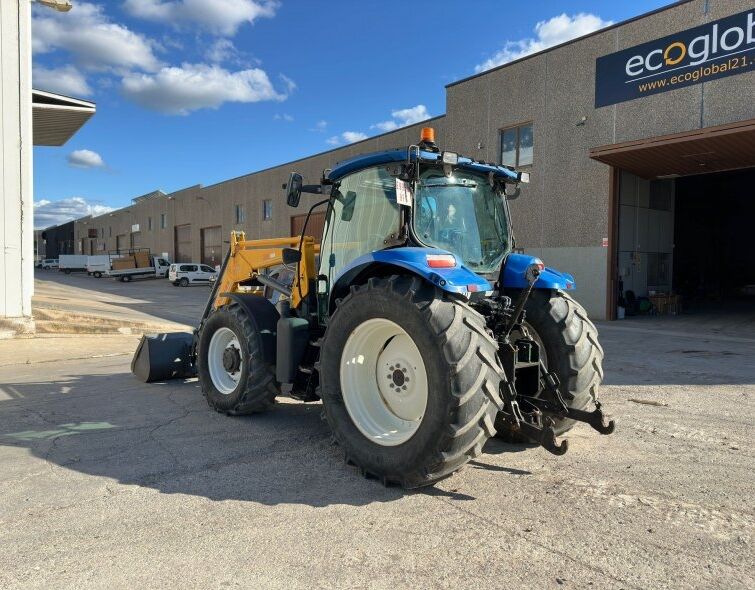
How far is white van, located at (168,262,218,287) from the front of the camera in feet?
130

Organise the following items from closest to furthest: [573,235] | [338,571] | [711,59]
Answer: [338,571] → [711,59] → [573,235]

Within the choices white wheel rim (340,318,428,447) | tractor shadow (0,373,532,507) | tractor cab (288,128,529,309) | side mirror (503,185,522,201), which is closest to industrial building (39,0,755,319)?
side mirror (503,185,522,201)

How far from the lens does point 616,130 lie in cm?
1706

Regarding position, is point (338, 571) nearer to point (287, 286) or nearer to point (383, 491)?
point (383, 491)

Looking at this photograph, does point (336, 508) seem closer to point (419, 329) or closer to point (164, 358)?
point (419, 329)

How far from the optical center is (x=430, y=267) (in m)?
3.85

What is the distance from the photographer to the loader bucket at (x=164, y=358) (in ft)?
24.8

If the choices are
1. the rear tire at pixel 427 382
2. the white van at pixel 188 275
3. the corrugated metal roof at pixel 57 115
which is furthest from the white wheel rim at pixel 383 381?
the white van at pixel 188 275

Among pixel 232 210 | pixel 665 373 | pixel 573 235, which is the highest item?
pixel 232 210

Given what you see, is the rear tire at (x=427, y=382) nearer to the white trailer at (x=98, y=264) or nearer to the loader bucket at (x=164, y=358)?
the loader bucket at (x=164, y=358)


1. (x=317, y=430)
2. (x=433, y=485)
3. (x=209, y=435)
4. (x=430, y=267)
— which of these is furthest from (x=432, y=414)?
(x=209, y=435)

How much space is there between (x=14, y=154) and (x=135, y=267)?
37058 millimetres

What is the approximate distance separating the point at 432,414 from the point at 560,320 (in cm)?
163

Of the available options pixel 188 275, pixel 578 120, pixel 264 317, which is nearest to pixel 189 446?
pixel 264 317
